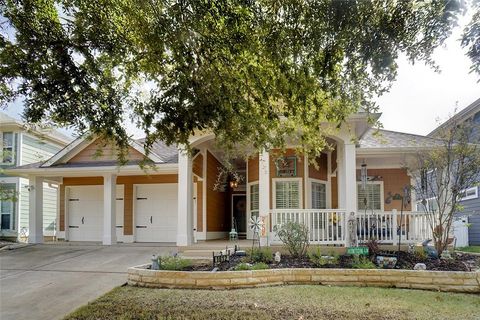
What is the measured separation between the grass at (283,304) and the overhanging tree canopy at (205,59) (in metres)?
2.68

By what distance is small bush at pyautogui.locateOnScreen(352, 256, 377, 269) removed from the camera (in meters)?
8.36

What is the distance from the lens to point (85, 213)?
1598 cm

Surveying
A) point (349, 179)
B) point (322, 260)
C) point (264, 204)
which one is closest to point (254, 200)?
point (264, 204)

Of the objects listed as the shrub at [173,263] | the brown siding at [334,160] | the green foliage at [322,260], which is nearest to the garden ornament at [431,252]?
the green foliage at [322,260]

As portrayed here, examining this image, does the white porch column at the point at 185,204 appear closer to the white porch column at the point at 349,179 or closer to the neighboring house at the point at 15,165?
the white porch column at the point at 349,179

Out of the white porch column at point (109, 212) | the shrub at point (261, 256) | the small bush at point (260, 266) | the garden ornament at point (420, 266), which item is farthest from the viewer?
the white porch column at point (109, 212)

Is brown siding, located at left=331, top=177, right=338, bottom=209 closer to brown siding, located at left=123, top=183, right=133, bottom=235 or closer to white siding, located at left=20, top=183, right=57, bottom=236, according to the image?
brown siding, located at left=123, top=183, right=133, bottom=235

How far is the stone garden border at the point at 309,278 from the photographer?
25.5 feet

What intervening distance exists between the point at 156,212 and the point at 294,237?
280 inches

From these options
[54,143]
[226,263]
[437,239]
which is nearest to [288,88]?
[226,263]

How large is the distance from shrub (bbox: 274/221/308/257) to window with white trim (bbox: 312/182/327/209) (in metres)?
3.44

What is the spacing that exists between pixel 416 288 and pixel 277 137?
4025 mm

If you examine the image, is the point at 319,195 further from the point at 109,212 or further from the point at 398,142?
the point at 109,212

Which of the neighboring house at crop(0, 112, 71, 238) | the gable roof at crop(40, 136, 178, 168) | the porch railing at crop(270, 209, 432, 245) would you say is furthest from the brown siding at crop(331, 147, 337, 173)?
the neighboring house at crop(0, 112, 71, 238)
